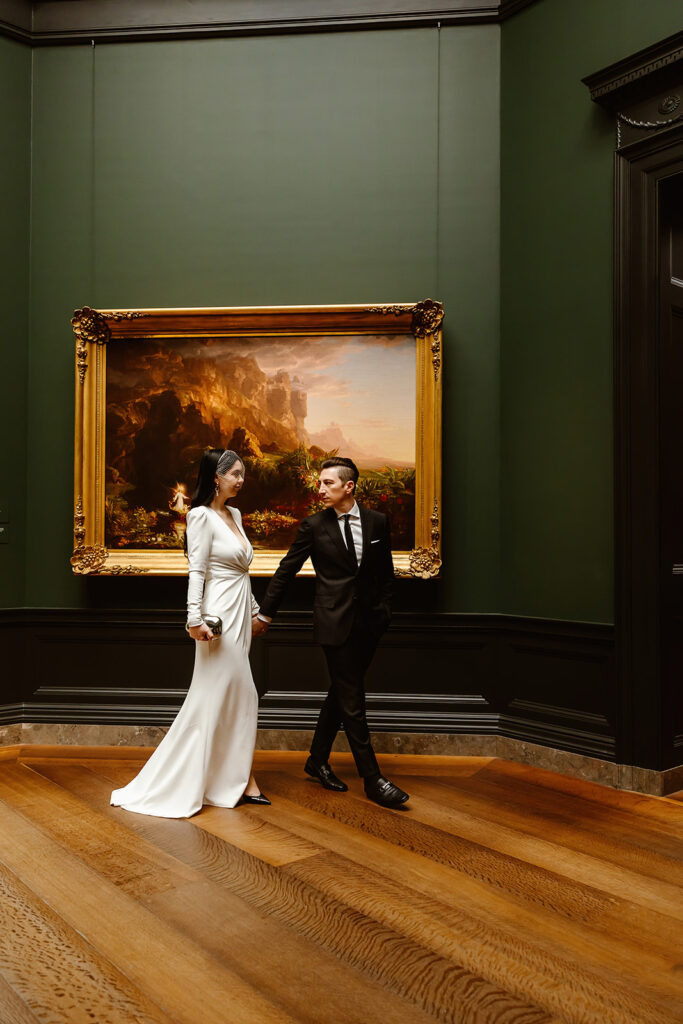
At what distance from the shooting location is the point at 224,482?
13.9 ft

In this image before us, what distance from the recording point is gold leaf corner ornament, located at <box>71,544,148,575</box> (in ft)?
17.5

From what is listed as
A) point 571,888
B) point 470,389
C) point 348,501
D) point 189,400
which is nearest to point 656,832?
point 571,888

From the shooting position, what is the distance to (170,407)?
5.43 metres

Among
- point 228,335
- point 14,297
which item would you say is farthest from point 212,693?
point 14,297

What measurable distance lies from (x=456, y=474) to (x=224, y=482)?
1.83 meters

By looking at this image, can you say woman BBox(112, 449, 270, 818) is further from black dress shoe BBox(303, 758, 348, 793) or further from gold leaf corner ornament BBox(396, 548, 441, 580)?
gold leaf corner ornament BBox(396, 548, 441, 580)

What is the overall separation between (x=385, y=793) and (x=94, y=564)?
259 cm

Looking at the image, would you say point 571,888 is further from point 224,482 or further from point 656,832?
point 224,482

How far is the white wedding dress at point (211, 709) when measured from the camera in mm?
4109

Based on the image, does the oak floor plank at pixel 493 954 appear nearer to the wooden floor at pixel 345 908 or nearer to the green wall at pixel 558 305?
the wooden floor at pixel 345 908

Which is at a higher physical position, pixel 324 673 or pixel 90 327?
pixel 90 327

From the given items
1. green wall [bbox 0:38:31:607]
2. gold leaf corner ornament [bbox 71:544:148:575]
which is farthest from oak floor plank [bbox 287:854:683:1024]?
green wall [bbox 0:38:31:607]

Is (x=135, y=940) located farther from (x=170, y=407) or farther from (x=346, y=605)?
(x=170, y=407)

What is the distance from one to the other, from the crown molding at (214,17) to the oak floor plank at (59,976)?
18.6ft
